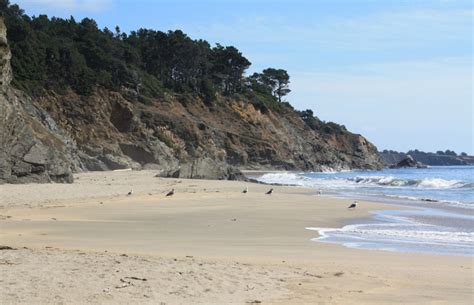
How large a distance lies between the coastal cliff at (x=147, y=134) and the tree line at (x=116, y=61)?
1.96 feet

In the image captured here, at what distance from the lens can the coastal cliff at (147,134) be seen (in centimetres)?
2262

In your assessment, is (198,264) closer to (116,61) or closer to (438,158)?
Result: (116,61)

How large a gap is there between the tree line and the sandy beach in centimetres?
4199

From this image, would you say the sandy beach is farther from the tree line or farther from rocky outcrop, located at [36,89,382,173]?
the tree line

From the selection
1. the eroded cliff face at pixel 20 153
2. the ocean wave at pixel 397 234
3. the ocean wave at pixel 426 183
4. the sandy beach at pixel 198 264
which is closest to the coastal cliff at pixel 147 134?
the eroded cliff face at pixel 20 153

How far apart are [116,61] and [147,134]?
1058 centimetres

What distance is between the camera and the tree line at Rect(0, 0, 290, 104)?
53719 millimetres

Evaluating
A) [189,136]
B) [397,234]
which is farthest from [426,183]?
[189,136]

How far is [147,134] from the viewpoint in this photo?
→ 57.8 metres

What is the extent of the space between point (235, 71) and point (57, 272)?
277 ft

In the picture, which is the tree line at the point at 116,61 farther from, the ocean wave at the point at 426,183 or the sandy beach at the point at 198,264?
the sandy beach at the point at 198,264

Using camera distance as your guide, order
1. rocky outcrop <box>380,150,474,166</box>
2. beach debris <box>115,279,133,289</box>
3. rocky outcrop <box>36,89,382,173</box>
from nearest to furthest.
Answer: beach debris <box>115,279,133,289</box>, rocky outcrop <box>36,89,382,173</box>, rocky outcrop <box>380,150,474,166</box>

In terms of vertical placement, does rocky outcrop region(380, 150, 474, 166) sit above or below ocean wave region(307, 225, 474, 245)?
above

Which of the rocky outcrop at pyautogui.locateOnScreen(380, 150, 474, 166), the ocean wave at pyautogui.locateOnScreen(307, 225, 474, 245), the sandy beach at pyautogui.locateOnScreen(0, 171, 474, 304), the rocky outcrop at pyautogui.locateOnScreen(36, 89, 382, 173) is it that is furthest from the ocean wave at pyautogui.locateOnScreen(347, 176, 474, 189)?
the rocky outcrop at pyautogui.locateOnScreen(380, 150, 474, 166)
